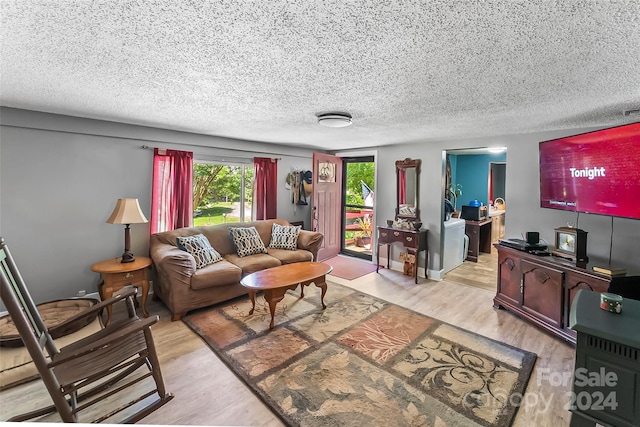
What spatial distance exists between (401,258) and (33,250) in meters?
4.75

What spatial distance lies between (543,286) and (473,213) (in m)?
2.94

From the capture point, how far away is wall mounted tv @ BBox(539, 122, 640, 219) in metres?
2.18

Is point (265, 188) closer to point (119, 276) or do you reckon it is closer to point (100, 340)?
point (119, 276)

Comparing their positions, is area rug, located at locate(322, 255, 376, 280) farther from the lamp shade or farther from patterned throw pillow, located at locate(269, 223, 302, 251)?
the lamp shade

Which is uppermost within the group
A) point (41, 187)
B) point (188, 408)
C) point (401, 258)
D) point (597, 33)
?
point (597, 33)

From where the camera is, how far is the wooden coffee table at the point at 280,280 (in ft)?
9.10

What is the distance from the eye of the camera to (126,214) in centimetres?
294

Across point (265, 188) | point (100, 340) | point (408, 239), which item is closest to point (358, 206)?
point (408, 239)

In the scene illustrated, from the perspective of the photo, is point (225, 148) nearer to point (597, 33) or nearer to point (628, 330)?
point (597, 33)

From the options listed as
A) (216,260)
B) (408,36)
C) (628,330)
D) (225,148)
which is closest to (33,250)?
(216,260)

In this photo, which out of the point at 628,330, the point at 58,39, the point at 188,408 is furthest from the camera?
the point at 188,408

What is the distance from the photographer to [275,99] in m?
2.30

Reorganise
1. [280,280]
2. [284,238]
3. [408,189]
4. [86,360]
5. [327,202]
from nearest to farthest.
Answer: [86,360] < [280,280] < [284,238] < [408,189] < [327,202]

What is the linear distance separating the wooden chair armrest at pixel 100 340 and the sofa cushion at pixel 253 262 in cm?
150
